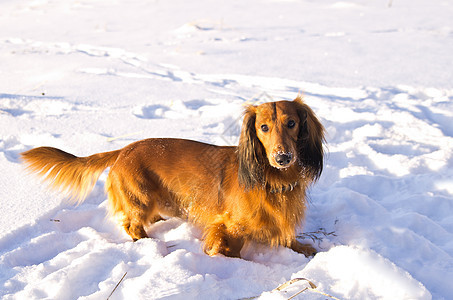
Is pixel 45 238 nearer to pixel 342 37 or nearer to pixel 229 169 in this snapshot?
pixel 229 169

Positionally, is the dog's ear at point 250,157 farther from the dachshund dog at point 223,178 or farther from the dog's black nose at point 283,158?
the dog's black nose at point 283,158

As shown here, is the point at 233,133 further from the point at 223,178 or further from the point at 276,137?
the point at 276,137

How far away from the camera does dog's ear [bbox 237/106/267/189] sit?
198 cm

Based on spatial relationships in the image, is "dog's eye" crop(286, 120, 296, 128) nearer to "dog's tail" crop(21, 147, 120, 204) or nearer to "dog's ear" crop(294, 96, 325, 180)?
"dog's ear" crop(294, 96, 325, 180)

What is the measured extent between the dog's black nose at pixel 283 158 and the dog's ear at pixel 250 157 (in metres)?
0.20

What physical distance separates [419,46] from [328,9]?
3921mm

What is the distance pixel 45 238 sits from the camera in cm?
204

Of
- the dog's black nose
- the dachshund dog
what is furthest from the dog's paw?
the dog's black nose

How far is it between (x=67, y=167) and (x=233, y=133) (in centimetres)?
150

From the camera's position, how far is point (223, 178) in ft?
7.27

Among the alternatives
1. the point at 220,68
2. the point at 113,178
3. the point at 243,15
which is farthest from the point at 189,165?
the point at 243,15

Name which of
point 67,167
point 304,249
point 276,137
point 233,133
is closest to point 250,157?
point 276,137

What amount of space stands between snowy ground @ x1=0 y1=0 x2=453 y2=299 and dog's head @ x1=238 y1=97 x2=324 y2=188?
17.3 inches

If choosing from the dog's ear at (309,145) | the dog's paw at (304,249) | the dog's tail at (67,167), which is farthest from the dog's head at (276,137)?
the dog's tail at (67,167)
